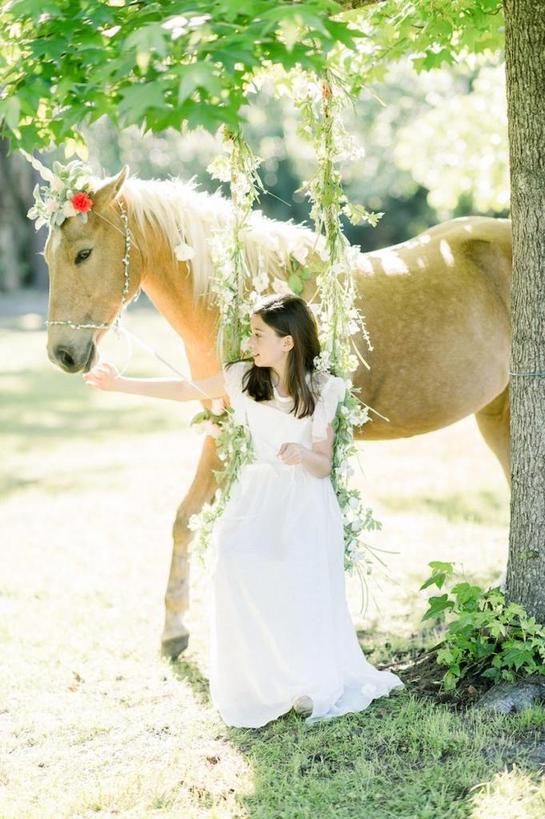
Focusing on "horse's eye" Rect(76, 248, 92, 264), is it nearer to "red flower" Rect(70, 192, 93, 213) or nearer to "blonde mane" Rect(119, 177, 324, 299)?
"red flower" Rect(70, 192, 93, 213)

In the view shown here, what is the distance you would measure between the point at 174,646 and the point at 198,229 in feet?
7.18

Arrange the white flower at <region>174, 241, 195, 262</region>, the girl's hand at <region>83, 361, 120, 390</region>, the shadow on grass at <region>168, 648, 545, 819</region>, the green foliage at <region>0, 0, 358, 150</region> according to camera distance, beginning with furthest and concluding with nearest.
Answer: the white flower at <region>174, 241, 195, 262</region> → the girl's hand at <region>83, 361, 120, 390</region> → the shadow on grass at <region>168, 648, 545, 819</region> → the green foliage at <region>0, 0, 358, 150</region>

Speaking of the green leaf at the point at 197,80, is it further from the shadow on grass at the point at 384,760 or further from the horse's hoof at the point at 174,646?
the horse's hoof at the point at 174,646

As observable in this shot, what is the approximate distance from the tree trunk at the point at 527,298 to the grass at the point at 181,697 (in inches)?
26.8

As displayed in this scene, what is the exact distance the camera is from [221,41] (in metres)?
2.91

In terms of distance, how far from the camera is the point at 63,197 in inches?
184

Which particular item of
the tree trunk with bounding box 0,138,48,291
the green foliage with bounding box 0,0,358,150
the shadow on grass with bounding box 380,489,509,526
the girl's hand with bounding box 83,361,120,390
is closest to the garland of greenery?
the girl's hand with bounding box 83,361,120,390

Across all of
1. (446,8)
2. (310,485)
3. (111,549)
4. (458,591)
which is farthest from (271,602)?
(111,549)

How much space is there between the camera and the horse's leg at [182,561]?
5160 millimetres

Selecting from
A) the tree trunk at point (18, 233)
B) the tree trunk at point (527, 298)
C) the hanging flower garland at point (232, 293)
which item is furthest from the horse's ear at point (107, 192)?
the tree trunk at point (18, 233)

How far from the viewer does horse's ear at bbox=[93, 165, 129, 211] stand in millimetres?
4664

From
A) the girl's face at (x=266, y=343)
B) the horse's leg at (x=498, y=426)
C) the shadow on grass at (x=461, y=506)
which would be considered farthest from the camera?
the shadow on grass at (x=461, y=506)

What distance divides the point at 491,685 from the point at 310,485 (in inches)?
45.0

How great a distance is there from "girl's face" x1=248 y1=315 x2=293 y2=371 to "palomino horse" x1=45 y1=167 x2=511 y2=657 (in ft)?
1.97
